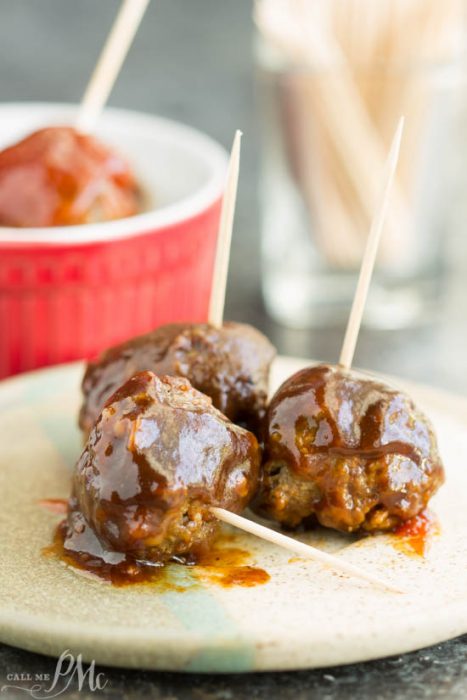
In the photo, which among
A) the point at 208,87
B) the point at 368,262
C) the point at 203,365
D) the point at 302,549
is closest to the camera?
the point at 302,549

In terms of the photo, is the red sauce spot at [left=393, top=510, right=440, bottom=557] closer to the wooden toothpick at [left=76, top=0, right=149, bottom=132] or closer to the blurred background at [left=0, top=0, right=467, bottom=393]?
the blurred background at [left=0, top=0, right=467, bottom=393]

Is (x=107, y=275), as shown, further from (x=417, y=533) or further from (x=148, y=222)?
(x=417, y=533)

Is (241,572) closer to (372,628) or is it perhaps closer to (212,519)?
(212,519)

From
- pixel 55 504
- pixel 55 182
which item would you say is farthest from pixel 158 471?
pixel 55 182

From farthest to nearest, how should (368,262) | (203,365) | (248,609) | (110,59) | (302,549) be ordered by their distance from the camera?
(110,59) < (203,365) < (368,262) < (302,549) < (248,609)

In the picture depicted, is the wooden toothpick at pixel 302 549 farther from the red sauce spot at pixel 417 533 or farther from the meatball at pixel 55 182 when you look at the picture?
the meatball at pixel 55 182

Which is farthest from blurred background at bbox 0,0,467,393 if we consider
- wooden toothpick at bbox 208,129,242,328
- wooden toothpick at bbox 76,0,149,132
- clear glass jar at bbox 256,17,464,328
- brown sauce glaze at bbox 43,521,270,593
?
brown sauce glaze at bbox 43,521,270,593
